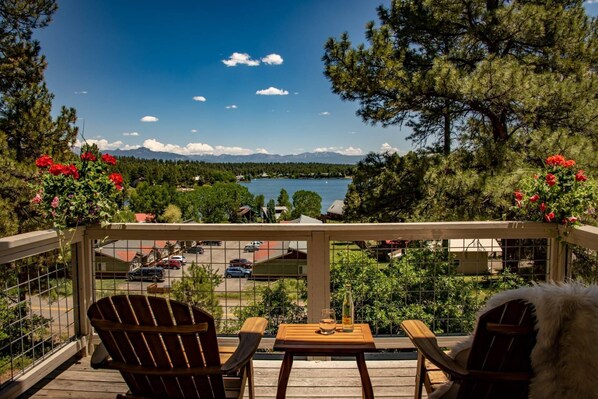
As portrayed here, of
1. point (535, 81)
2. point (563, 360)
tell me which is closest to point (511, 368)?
point (563, 360)

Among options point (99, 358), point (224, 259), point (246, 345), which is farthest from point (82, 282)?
point (246, 345)

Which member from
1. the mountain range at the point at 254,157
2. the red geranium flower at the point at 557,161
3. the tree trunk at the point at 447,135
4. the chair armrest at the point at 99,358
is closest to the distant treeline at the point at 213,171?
the mountain range at the point at 254,157

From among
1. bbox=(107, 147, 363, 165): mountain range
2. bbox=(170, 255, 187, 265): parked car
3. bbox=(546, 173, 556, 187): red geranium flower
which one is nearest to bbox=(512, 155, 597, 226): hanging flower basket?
bbox=(546, 173, 556, 187): red geranium flower

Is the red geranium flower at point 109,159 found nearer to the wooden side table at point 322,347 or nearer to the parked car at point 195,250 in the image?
the parked car at point 195,250

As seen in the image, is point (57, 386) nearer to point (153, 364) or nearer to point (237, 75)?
point (153, 364)

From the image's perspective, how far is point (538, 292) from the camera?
60.3 inches

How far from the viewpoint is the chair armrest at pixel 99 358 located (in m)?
1.77

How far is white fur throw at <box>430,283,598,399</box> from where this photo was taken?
1.44 meters

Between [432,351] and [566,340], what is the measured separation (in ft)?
1.71

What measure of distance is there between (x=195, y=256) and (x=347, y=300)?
1.46m

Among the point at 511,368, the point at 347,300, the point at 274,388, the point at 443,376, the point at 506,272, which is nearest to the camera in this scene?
the point at 511,368

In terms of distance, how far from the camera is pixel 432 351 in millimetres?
1798

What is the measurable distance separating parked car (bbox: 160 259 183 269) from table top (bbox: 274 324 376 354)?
1391mm

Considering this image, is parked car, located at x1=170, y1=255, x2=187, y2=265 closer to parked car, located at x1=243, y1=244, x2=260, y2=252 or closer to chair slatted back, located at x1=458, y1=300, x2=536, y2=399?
parked car, located at x1=243, y1=244, x2=260, y2=252
